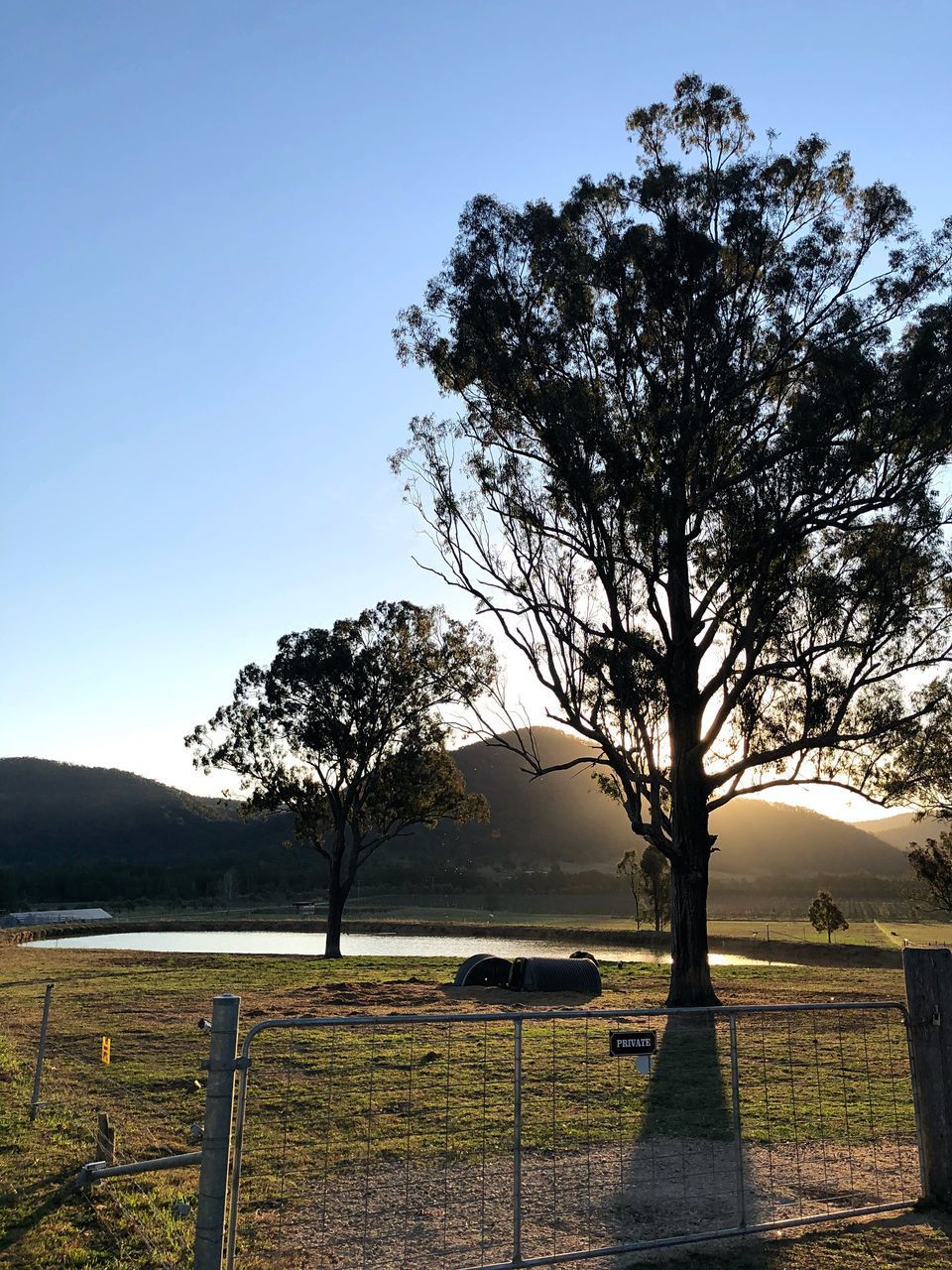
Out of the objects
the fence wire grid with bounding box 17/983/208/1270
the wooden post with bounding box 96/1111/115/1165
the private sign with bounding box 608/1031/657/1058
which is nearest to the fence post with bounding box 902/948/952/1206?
the private sign with bounding box 608/1031/657/1058

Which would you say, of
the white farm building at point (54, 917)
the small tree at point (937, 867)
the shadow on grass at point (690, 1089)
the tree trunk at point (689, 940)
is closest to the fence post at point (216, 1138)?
the shadow on grass at point (690, 1089)

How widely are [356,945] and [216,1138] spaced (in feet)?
144

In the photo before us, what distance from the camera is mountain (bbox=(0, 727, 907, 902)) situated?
147750mm

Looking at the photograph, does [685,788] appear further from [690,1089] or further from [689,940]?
[690,1089]

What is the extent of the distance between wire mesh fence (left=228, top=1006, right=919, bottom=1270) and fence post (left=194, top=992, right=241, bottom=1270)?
0.31 metres

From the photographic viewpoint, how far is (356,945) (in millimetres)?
46969

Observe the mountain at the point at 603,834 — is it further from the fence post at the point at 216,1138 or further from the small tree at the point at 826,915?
the fence post at the point at 216,1138

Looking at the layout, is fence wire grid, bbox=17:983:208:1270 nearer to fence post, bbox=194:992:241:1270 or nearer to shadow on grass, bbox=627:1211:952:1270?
fence post, bbox=194:992:241:1270

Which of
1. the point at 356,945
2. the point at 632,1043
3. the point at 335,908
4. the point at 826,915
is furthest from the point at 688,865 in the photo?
the point at 356,945

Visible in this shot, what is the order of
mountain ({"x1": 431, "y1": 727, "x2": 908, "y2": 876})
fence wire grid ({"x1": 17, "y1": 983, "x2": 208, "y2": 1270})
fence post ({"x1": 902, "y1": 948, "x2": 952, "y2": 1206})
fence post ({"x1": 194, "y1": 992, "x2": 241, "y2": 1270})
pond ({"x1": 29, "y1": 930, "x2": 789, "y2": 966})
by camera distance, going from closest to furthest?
fence post ({"x1": 194, "y1": 992, "x2": 241, "y2": 1270}) → fence wire grid ({"x1": 17, "y1": 983, "x2": 208, "y2": 1270}) → fence post ({"x1": 902, "y1": 948, "x2": 952, "y2": 1206}) → pond ({"x1": 29, "y1": 930, "x2": 789, "y2": 966}) → mountain ({"x1": 431, "y1": 727, "x2": 908, "y2": 876})

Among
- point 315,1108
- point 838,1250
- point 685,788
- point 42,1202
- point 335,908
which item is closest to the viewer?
point 838,1250

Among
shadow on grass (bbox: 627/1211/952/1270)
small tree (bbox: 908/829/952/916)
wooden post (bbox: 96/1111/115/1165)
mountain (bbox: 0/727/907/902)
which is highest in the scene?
mountain (bbox: 0/727/907/902)

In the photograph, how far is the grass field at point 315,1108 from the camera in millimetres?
6570

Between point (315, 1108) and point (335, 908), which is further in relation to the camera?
point (335, 908)
